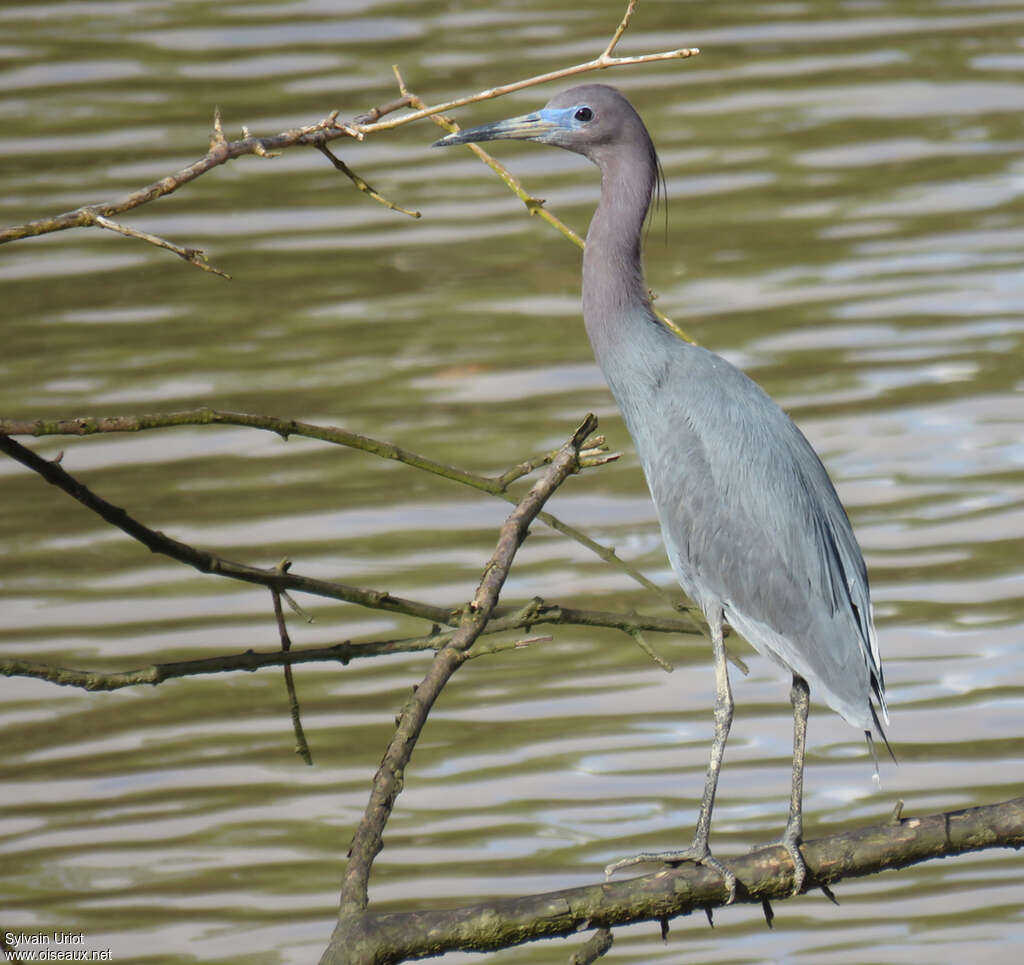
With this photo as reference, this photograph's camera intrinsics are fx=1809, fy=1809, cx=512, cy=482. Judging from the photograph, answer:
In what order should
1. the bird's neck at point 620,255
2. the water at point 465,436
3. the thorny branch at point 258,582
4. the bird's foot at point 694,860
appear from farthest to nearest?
the water at point 465,436 → the bird's neck at point 620,255 → the bird's foot at point 694,860 → the thorny branch at point 258,582

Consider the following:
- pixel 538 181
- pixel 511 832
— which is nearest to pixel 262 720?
pixel 511 832

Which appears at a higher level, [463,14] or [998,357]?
[463,14]

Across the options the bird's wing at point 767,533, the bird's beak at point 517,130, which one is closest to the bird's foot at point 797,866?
the bird's wing at point 767,533

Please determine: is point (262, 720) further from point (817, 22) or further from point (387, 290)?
point (817, 22)

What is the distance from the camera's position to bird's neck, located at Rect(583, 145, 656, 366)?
4.75m

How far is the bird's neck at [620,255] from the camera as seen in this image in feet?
15.6

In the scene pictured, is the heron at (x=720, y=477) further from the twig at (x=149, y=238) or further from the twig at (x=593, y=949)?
the twig at (x=149, y=238)

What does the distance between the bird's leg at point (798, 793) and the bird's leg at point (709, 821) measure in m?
0.15

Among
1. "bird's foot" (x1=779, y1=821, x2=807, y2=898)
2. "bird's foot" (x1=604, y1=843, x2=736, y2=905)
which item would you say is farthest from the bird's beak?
"bird's foot" (x1=779, y1=821, x2=807, y2=898)

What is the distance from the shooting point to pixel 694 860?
4.03 meters

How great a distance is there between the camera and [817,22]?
Answer: 12.1m

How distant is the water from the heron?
1294mm

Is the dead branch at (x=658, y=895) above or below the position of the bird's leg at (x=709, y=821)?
below

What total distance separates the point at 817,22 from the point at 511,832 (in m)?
7.73
